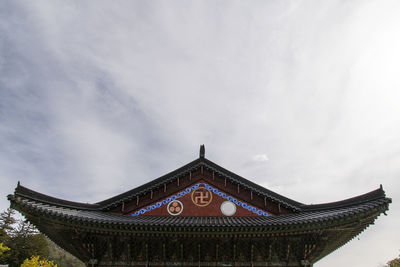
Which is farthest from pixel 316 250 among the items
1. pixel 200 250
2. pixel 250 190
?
pixel 200 250

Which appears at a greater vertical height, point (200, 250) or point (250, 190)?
point (250, 190)

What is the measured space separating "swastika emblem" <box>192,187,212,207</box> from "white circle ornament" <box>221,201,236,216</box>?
832 mm

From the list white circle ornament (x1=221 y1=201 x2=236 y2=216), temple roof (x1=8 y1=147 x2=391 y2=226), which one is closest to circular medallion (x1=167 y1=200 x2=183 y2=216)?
temple roof (x1=8 y1=147 x2=391 y2=226)

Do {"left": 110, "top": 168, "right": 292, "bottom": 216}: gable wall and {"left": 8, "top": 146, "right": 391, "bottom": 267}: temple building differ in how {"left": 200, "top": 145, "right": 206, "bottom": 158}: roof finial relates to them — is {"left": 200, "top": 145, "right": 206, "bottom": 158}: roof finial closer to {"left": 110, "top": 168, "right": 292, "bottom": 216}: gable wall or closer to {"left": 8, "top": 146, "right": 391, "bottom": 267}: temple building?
{"left": 8, "top": 146, "right": 391, "bottom": 267}: temple building

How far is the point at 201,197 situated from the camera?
15273mm

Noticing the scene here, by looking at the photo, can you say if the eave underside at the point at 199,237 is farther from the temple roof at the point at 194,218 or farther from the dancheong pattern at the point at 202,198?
the dancheong pattern at the point at 202,198

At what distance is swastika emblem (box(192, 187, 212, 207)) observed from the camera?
15.1m

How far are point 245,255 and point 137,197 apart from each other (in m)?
6.52

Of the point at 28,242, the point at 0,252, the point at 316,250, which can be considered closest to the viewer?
the point at 316,250

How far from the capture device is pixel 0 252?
4053cm

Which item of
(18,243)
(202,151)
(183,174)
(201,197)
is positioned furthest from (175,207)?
(18,243)

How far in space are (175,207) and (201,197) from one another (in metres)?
1.53

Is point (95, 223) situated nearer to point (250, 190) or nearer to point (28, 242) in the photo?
point (250, 190)

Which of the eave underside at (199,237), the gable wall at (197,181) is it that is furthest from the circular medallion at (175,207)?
the eave underside at (199,237)
